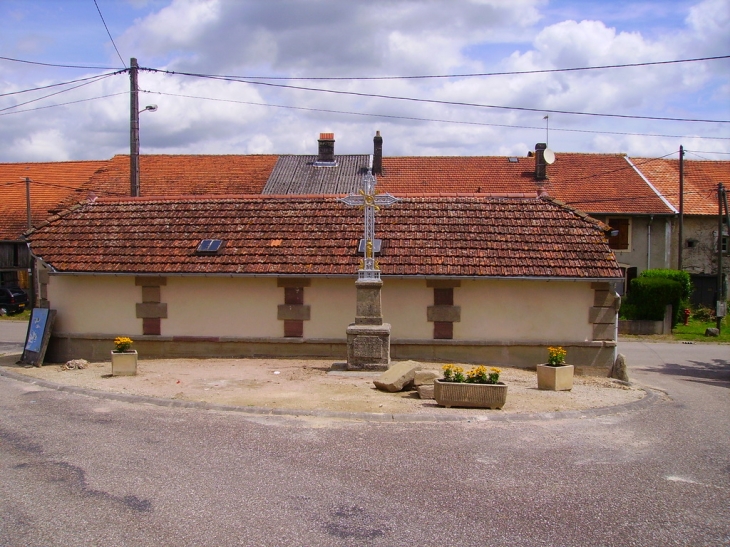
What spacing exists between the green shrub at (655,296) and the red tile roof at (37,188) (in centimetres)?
2514

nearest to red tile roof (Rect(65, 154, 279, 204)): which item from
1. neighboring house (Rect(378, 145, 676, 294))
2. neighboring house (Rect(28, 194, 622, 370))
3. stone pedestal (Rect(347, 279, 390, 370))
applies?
neighboring house (Rect(378, 145, 676, 294))

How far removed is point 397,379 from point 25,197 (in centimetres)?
3180

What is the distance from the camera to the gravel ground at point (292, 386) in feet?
34.5

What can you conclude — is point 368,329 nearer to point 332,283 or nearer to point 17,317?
point 332,283

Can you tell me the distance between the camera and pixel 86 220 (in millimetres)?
17203

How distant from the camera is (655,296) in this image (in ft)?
87.5

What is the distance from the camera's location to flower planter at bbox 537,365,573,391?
1198 centimetres

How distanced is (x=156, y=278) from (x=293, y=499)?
10315 millimetres

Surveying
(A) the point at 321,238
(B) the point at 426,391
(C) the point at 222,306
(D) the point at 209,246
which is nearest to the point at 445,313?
(A) the point at 321,238

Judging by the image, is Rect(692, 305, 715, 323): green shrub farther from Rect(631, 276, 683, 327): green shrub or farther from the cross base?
the cross base

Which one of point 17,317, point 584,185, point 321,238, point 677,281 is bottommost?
point 17,317

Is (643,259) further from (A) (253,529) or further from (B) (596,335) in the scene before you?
(A) (253,529)

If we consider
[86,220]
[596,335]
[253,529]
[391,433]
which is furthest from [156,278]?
[253,529]

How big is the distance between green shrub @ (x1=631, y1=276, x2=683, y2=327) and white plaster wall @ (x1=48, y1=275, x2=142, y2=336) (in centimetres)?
1938
